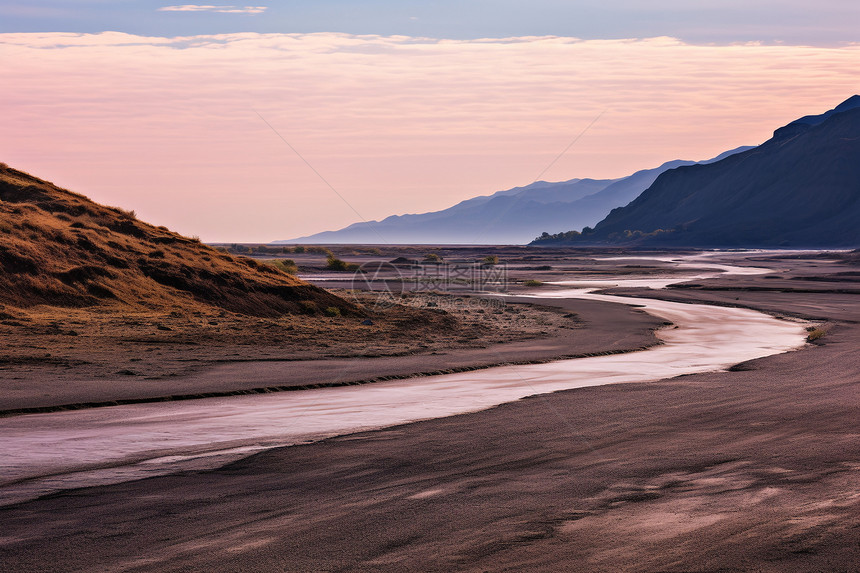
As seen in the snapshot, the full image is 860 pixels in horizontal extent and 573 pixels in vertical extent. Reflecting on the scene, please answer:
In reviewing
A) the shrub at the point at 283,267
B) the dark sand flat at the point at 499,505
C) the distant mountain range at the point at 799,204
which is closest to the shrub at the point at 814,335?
the dark sand flat at the point at 499,505

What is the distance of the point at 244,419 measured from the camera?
42.0 feet

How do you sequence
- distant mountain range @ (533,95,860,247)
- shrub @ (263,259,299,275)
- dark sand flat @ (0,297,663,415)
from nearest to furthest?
dark sand flat @ (0,297,663,415) < shrub @ (263,259,299,275) < distant mountain range @ (533,95,860,247)

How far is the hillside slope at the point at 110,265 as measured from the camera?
25734 millimetres

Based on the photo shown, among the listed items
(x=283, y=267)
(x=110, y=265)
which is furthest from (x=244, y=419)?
(x=283, y=267)

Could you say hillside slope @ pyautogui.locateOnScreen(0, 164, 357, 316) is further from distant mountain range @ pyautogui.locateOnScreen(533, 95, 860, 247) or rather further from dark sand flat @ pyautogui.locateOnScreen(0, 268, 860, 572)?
distant mountain range @ pyautogui.locateOnScreen(533, 95, 860, 247)

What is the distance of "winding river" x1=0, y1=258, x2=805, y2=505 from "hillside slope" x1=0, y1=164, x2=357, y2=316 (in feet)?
43.1

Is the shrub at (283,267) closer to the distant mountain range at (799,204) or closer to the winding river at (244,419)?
the winding river at (244,419)

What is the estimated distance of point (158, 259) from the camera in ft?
101

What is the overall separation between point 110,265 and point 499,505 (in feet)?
79.9

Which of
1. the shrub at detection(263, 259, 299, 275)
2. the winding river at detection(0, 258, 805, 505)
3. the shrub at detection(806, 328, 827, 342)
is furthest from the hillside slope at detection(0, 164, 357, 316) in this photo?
the shrub at detection(806, 328, 827, 342)

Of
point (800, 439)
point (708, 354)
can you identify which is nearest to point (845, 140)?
point (708, 354)

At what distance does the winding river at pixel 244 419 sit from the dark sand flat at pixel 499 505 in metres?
0.75

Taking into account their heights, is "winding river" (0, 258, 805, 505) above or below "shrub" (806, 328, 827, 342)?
above

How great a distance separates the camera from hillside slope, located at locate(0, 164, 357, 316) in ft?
84.4
